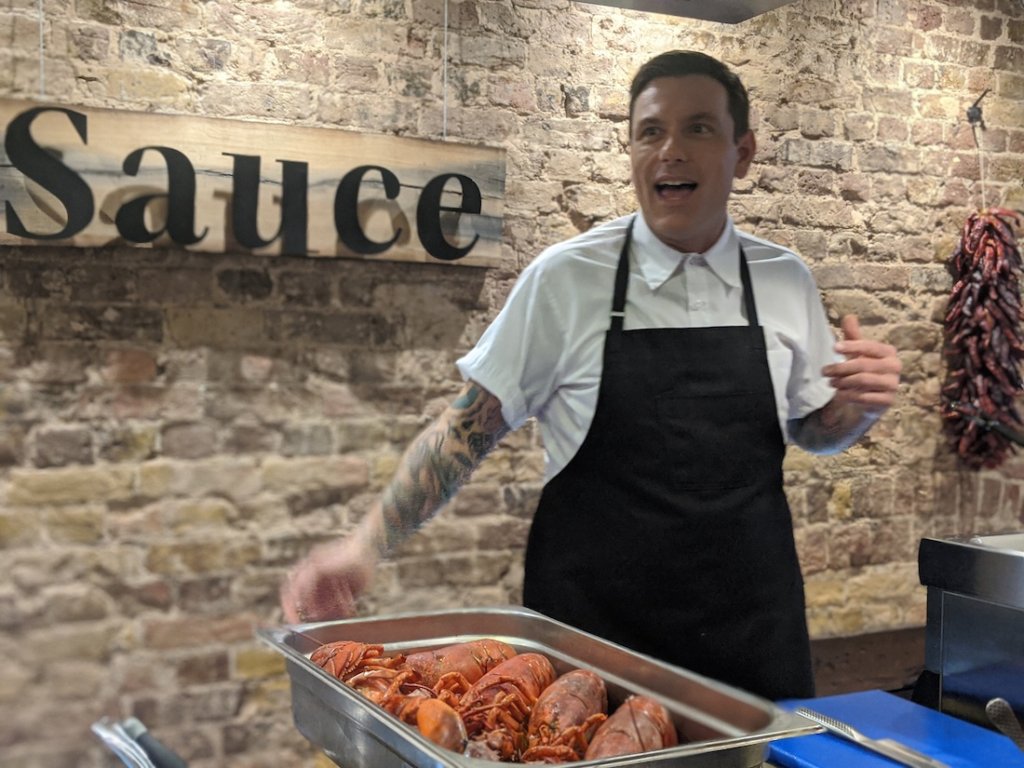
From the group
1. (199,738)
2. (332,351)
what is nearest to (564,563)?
(332,351)

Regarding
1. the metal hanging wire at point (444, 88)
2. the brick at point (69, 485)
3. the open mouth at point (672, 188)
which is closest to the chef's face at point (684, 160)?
the open mouth at point (672, 188)

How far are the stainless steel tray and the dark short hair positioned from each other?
131 centimetres

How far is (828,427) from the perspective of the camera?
2.22 meters

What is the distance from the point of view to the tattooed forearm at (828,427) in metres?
2.21

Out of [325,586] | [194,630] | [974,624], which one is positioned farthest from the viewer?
[194,630]

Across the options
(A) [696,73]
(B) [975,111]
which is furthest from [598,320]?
(B) [975,111]

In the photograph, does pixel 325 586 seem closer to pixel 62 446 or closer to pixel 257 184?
pixel 62 446

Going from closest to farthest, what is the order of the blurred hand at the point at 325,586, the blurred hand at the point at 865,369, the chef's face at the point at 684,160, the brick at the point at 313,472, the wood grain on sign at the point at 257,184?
the blurred hand at the point at 325,586 < the blurred hand at the point at 865,369 < the chef's face at the point at 684,160 < the wood grain on sign at the point at 257,184 < the brick at the point at 313,472

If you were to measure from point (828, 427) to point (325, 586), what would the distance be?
1038 mm

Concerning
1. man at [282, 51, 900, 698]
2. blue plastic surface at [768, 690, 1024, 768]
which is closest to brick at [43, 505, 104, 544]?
man at [282, 51, 900, 698]

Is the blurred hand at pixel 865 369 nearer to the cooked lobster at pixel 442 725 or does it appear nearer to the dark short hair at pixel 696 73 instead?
the dark short hair at pixel 696 73

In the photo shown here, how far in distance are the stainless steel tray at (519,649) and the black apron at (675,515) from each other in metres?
0.52

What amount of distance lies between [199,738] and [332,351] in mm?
1005

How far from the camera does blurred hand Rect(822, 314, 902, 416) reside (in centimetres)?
197
